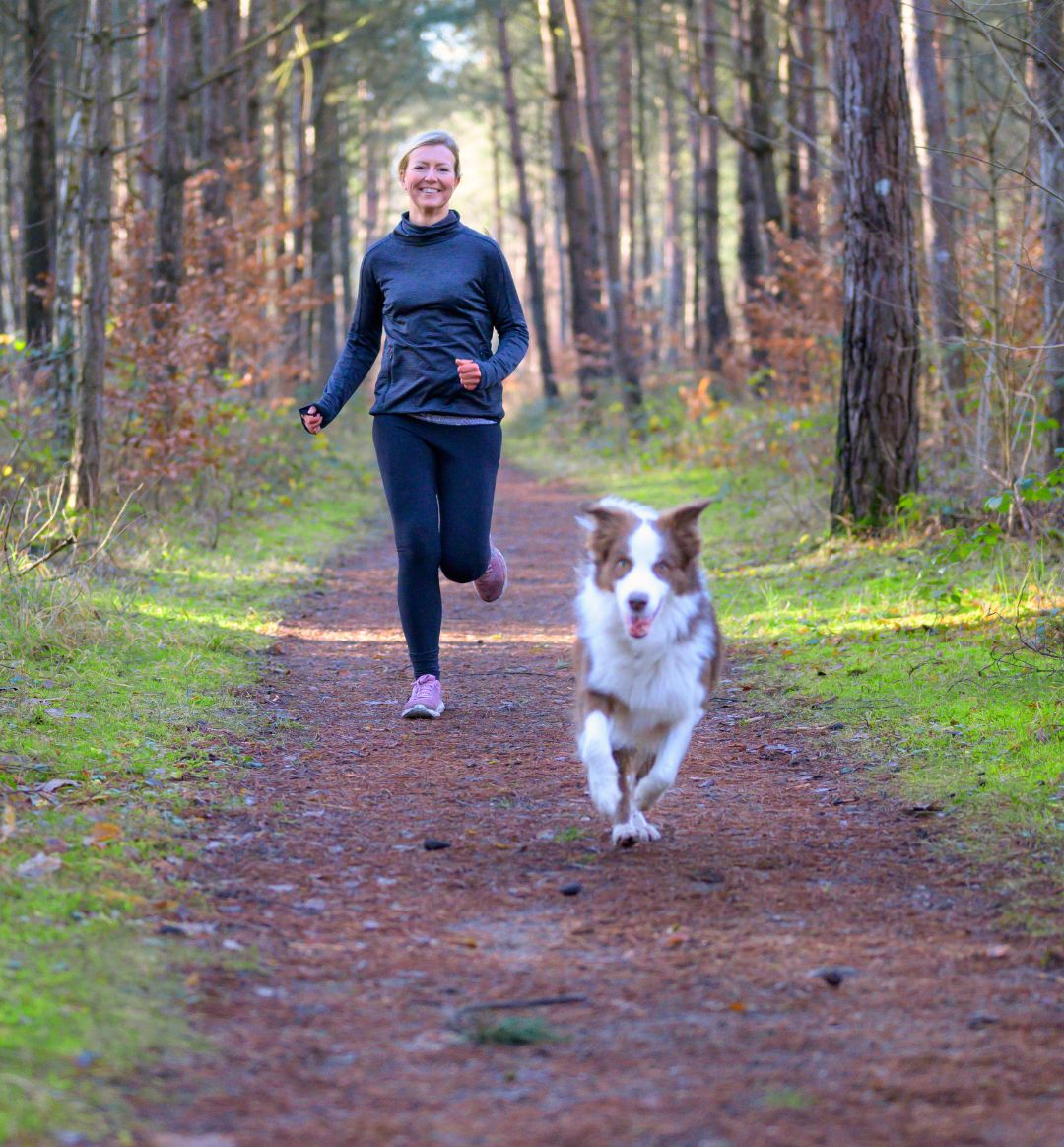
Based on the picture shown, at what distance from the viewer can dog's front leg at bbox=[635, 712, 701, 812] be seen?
492 cm

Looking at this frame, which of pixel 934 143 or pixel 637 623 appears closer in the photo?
pixel 637 623

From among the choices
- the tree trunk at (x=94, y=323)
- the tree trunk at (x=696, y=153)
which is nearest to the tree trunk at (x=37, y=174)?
the tree trunk at (x=94, y=323)

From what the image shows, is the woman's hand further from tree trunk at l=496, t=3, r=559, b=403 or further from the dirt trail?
tree trunk at l=496, t=3, r=559, b=403

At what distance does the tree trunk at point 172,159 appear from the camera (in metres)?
14.1

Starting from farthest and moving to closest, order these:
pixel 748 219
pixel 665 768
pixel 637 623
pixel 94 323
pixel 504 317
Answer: pixel 748 219
pixel 94 323
pixel 504 317
pixel 665 768
pixel 637 623

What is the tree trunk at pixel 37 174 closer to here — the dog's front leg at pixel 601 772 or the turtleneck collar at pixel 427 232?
the turtleneck collar at pixel 427 232

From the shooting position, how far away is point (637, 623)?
15.8 ft

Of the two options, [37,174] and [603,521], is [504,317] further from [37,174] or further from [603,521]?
[37,174]

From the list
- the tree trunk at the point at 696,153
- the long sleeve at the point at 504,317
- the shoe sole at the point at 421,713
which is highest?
the tree trunk at the point at 696,153

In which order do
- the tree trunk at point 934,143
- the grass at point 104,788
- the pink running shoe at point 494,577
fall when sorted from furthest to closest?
1. the tree trunk at point 934,143
2. the pink running shoe at point 494,577
3. the grass at point 104,788

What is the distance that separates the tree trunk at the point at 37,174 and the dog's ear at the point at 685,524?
13.1 meters

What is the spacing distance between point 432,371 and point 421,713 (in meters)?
1.79

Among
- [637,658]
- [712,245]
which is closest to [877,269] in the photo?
[637,658]

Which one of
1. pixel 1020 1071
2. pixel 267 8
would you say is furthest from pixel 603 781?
pixel 267 8
